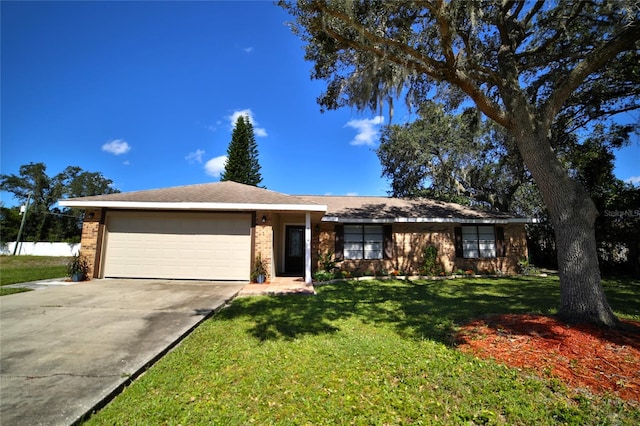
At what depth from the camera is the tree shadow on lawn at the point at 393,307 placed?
4.89 m

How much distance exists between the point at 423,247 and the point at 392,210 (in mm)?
2111

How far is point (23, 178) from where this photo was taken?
3722cm

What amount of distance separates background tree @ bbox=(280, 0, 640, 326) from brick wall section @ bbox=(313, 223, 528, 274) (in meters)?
5.99

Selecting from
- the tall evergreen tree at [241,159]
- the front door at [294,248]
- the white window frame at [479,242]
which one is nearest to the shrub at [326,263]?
the front door at [294,248]

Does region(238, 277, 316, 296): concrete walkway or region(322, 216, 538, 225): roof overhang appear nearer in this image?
region(238, 277, 316, 296): concrete walkway

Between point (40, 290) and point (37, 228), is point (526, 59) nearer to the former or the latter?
point (40, 290)

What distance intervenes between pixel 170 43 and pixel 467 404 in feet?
36.3

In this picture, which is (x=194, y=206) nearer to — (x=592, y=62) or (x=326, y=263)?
(x=326, y=263)

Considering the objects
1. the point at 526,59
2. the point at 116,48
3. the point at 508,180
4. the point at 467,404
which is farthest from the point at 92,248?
the point at 508,180

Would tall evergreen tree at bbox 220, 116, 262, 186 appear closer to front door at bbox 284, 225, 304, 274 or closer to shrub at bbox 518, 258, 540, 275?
front door at bbox 284, 225, 304, 274

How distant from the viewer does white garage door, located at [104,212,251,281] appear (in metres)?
9.45

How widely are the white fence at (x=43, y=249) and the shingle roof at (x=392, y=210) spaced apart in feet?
74.7

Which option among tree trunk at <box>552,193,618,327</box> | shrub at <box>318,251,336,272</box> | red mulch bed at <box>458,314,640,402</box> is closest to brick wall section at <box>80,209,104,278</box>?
shrub at <box>318,251,336,272</box>

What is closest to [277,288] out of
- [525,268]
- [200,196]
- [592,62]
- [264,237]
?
[264,237]
